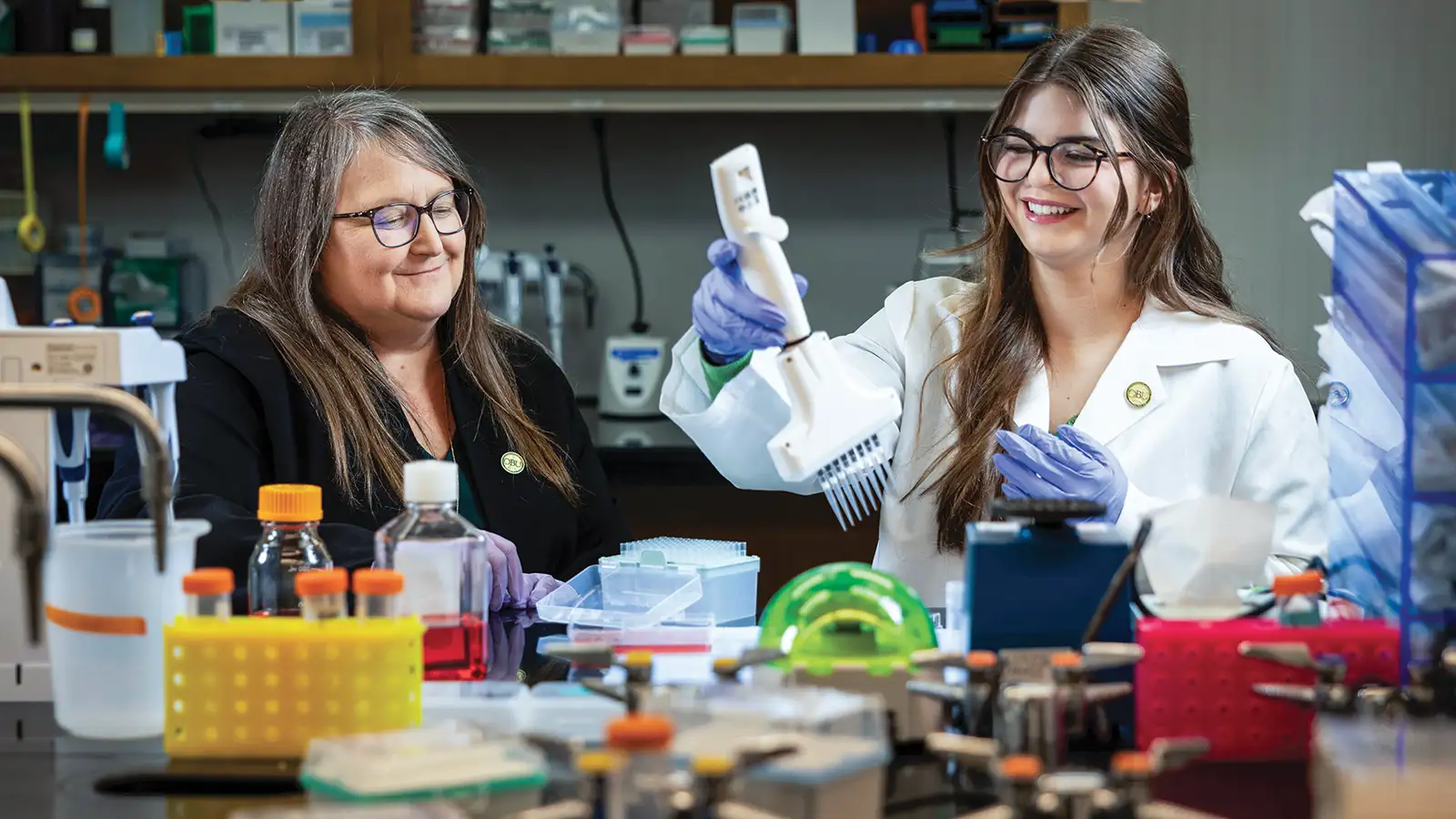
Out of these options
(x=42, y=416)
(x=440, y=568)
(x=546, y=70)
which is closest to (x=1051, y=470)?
(x=440, y=568)

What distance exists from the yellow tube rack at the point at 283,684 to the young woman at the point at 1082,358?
2.55 feet

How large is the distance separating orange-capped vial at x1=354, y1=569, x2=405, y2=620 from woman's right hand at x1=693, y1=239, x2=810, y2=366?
22.0 inches

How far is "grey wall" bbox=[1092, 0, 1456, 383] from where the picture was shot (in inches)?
144

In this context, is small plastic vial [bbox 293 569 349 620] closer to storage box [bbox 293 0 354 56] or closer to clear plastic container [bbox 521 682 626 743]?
clear plastic container [bbox 521 682 626 743]

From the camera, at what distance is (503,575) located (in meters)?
1.73

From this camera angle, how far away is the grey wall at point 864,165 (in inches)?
144

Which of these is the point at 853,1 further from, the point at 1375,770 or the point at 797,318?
the point at 1375,770

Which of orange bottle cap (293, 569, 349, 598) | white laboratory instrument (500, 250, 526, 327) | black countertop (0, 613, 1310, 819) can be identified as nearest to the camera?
black countertop (0, 613, 1310, 819)

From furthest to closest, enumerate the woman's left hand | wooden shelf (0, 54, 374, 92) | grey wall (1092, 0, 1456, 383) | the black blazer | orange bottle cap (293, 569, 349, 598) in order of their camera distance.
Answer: grey wall (1092, 0, 1456, 383) → wooden shelf (0, 54, 374, 92) → the black blazer → the woman's left hand → orange bottle cap (293, 569, 349, 598)

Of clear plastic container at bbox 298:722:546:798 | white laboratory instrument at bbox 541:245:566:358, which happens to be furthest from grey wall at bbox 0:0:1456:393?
clear plastic container at bbox 298:722:546:798

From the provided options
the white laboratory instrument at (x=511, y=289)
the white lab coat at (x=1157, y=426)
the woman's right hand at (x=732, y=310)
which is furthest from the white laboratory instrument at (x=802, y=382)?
the white laboratory instrument at (x=511, y=289)

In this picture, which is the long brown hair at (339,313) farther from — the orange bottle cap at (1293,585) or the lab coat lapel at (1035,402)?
the orange bottle cap at (1293,585)

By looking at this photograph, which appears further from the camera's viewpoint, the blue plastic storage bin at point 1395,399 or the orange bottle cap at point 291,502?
the orange bottle cap at point 291,502

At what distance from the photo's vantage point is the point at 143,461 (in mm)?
1198
